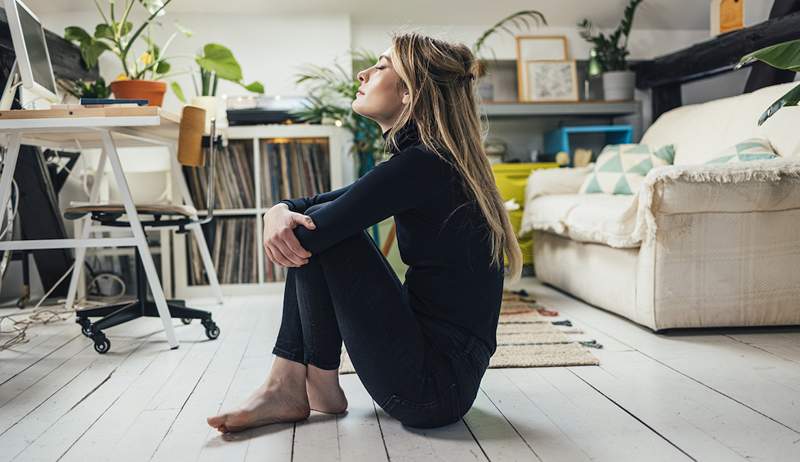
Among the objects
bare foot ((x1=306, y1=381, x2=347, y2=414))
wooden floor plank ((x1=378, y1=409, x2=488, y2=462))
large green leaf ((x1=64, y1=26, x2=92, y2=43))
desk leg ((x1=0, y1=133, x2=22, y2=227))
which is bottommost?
wooden floor plank ((x1=378, y1=409, x2=488, y2=462))

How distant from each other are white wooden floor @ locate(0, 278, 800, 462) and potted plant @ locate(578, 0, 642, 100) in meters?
2.43

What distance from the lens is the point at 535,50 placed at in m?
4.55

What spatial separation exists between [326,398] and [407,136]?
1.98 ft

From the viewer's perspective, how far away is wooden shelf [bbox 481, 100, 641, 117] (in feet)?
14.0

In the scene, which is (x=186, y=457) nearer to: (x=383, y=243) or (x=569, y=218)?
(x=569, y=218)

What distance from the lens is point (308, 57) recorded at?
4.22 m

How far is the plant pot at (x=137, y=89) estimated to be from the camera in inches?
111

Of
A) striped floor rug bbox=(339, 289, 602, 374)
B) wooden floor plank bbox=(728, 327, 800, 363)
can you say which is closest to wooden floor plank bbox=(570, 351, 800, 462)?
striped floor rug bbox=(339, 289, 602, 374)

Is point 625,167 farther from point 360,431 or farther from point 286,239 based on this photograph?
point 286,239

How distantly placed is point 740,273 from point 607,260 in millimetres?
509

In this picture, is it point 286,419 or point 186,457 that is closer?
point 186,457

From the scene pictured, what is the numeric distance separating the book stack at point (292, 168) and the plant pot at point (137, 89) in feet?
2.71

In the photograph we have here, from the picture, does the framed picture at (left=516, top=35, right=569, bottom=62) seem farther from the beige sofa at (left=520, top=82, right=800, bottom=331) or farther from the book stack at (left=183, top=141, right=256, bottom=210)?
the beige sofa at (left=520, top=82, right=800, bottom=331)

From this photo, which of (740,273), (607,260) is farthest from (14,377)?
(740,273)
